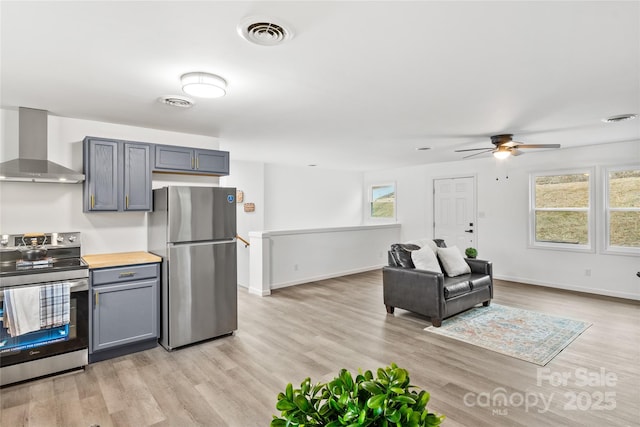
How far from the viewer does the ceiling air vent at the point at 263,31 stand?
1733 millimetres

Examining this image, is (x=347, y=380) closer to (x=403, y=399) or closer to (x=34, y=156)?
(x=403, y=399)

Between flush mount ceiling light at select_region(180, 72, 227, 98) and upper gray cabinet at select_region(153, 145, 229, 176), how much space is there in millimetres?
1465

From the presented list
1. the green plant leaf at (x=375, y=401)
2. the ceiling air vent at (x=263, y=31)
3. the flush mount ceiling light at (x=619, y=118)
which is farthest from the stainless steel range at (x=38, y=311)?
the flush mount ceiling light at (x=619, y=118)

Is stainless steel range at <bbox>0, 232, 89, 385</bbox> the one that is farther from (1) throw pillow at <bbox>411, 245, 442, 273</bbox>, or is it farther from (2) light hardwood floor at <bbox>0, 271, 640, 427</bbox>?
(1) throw pillow at <bbox>411, 245, 442, 273</bbox>

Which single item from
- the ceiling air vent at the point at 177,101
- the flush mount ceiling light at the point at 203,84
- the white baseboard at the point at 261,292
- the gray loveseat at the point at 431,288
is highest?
the ceiling air vent at the point at 177,101

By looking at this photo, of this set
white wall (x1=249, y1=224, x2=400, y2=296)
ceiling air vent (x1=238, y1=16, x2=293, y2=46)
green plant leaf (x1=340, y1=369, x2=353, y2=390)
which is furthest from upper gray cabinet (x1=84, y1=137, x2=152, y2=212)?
green plant leaf (x1=340, y1=369, x2=353, y2=390)

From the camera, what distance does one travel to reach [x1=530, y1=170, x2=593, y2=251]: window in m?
5.55

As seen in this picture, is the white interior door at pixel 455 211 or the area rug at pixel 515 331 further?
the white interior door at pixel 455 211

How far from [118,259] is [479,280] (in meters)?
4.33

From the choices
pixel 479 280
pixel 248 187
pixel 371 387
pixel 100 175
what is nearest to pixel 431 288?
pixel 479 280

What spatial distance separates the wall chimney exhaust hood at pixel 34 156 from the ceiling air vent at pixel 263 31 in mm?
2387

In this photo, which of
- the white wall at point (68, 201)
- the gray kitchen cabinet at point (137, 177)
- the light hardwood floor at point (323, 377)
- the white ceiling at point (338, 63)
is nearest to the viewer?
the white ceiling at point (338, 63)

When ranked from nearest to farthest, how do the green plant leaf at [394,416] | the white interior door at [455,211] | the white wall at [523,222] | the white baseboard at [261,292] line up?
the green plant leaf at [394,416] → the white wall at [523,222] → the white baseboard at [261,292] → the white interior door at [455,211]

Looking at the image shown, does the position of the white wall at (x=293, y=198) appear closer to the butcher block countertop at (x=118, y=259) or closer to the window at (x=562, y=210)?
the butcher block countertop at (x=118, y=259)
